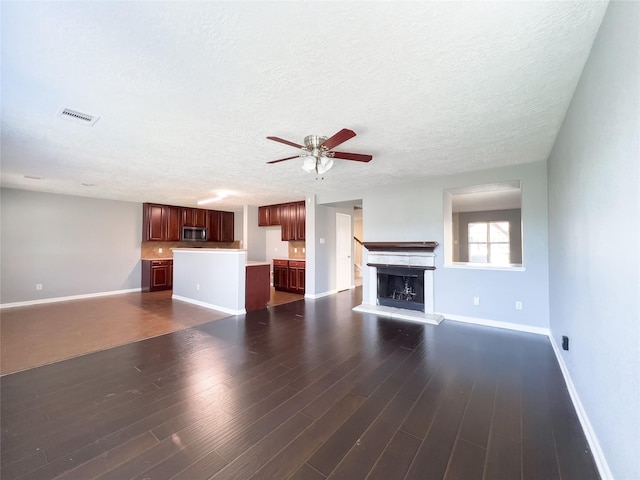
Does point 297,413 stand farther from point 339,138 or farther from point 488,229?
point 488,229

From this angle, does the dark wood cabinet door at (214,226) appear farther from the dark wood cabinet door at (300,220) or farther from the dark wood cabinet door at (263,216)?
the dark wood cabinet door at (300,220)

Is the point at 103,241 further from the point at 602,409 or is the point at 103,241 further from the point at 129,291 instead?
the point at 602,409

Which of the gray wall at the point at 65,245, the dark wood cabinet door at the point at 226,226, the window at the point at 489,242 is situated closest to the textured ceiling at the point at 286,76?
the gray wall at the point at 65,245

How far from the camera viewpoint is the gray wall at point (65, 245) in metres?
5.34

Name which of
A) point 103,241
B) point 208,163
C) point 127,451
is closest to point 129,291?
point 103,241

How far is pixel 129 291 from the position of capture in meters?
6.89

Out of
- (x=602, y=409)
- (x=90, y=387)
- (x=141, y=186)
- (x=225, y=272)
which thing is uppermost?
(x=141, y=186)

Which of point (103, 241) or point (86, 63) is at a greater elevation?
point (86, 63)

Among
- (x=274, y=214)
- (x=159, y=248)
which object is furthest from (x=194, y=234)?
(x=274, y=214)

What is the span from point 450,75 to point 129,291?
816 centimetres

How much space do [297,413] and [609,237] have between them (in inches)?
86.4

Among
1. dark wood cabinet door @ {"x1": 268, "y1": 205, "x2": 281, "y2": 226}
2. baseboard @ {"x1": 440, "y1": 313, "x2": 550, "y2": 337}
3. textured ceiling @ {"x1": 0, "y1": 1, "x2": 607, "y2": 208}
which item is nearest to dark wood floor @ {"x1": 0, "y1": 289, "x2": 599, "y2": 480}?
baseboard @ {"x1": 440, "y1": 313, "x2": 550, "y2": 337}

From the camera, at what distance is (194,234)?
310 inches

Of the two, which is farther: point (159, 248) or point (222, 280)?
point (159, 248)
